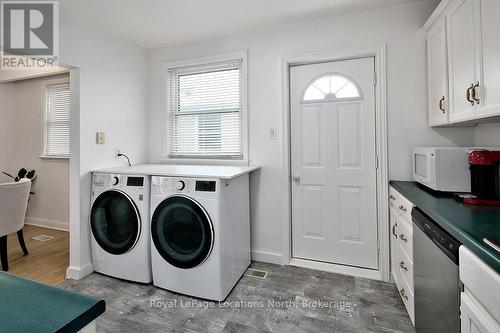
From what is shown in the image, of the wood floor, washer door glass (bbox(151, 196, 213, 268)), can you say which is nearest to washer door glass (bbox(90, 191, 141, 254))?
washer door glass (bbox(151, 196, 213, 268))

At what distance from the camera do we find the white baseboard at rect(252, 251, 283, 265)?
2.63 metres

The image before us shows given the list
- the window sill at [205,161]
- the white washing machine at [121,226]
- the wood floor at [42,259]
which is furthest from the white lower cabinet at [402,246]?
the wood floor at [42,259]

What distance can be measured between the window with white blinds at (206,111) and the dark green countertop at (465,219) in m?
1.75

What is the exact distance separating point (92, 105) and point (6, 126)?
2.71 metres

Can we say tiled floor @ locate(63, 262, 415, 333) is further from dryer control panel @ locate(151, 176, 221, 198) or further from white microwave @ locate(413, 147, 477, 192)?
white microwave @ locate(413, 147, 477, 192)

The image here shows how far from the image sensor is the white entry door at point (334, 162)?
2.39m

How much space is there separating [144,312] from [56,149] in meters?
3.10

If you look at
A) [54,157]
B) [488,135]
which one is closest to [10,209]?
[54,157]

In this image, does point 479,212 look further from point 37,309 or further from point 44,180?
point 44,180

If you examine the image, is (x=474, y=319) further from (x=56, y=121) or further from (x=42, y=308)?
(x=56, y=121)

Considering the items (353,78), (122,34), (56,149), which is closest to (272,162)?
(353,78)

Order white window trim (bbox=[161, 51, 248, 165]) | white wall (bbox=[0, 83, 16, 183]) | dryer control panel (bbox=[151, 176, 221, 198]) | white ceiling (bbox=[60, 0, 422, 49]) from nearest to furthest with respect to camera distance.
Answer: dryer control panel (bbox=[151, 176, 221, 198]), white ceiling (bbox=[60, 0, 422, 49]), white window trim (bbox=[161, 51, 248, 165]), white wall (bbox=[0, 83, 16, 183])

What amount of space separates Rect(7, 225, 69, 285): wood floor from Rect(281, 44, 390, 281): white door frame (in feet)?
7.50

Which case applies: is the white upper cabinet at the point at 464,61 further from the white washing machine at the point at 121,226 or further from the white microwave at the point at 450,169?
the white washing machine at the point at 121,226
